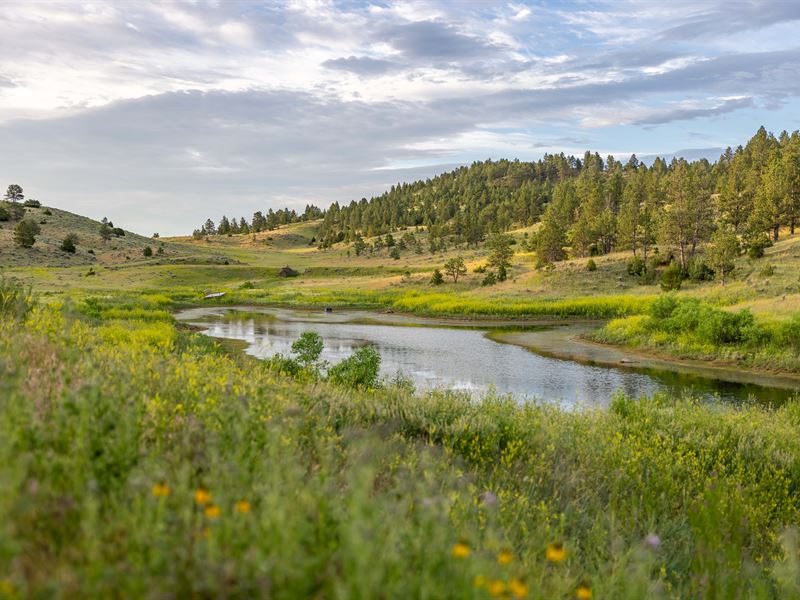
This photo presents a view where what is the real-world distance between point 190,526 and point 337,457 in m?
2.46

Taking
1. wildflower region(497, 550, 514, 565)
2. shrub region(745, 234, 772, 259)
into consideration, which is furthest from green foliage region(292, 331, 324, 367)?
shrub region(745, 234, 772, 259)

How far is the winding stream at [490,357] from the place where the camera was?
23.6m

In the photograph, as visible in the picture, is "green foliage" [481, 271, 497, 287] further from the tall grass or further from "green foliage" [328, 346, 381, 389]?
"green foliage" [328, 346, 381, 389]

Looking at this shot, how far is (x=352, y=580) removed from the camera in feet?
8.21

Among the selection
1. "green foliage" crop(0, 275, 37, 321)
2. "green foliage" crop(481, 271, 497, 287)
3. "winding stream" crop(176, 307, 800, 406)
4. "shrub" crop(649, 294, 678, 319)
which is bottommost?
"winding stream" crop(176, 307, 800, 406)

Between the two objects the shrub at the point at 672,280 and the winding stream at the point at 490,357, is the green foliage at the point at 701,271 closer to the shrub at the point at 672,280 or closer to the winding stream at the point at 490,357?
the shrub at the point at 672,280

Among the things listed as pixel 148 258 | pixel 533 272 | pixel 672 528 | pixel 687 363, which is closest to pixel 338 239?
pixel 148 258

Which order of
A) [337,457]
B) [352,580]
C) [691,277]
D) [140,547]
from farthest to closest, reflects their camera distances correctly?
[691,277], [337,457], [140,547], [352,580]

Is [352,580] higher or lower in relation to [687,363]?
higher

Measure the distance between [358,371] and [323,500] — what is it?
12454 mm

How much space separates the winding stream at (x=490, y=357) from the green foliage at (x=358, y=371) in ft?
11.1

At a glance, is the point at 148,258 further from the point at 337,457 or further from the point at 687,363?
the point at 337,457

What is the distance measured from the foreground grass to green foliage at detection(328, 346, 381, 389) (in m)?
5.11

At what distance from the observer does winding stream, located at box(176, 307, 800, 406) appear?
77.6 feet
